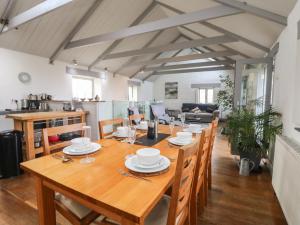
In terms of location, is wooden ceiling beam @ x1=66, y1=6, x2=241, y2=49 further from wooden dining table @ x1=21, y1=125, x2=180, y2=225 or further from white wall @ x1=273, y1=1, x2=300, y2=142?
wooden dining table @ x1=21, y1=125, x2=180, y2=225

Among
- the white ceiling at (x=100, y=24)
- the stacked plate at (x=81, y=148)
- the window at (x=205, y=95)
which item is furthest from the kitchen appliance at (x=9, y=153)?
the window at (x=205, y=95)

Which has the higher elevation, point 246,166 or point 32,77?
point 32,77

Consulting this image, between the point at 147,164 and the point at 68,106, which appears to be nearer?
the point at 147,164

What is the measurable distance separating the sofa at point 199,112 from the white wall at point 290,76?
521 centimetres

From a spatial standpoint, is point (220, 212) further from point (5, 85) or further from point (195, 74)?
point (195, 74)

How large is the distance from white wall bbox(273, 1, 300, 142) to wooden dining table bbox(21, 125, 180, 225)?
1485mm

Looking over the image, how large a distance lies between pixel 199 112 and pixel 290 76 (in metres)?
6.06

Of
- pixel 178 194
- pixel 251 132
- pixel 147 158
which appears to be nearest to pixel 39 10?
pixel 147 158

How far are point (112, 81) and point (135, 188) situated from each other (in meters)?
6.74

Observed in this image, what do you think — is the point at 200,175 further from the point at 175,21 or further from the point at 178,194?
the point at 175,21

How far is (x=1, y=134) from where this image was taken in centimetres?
233

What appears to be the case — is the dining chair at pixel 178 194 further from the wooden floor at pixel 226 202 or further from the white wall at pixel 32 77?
the white wall at pixel 32 77

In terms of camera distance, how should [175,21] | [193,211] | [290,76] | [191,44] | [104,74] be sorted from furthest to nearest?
[104,74] < [191,44] < [175,21] < [290,76] < [193,211]

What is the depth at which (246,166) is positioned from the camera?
2559mm
